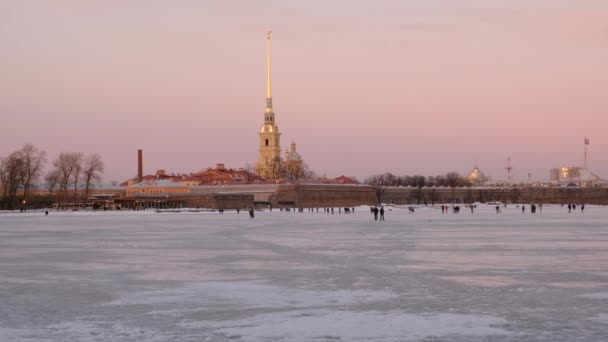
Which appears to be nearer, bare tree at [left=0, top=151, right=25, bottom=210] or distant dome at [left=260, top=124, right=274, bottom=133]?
bare tree at [left=0, top=151, right=25, bottom=210]

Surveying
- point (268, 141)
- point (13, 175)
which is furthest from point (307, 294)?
point (268, 141)

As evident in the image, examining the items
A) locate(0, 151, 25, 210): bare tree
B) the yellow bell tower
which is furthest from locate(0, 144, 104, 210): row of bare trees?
the yellow bell tower

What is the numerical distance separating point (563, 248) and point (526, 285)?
30.9 ft

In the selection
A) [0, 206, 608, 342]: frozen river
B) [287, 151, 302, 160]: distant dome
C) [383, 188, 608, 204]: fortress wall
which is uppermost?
[287, 151, 302, 160]: distant dome

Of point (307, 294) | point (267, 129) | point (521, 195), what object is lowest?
point (307, 294)

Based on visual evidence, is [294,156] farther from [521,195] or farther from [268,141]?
[521,195]

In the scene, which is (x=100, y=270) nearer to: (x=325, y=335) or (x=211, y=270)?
(x=211, y=270)

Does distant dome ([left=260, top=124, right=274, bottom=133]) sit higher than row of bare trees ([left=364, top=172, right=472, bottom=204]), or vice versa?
distant dome ([left=260, top=124, right=274, bottom=133])

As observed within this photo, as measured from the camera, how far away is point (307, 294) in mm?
Answer: 13367

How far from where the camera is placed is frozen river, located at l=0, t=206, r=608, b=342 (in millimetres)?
10156

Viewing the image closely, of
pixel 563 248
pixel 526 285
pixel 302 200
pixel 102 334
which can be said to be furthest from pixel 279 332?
pixel 302 200

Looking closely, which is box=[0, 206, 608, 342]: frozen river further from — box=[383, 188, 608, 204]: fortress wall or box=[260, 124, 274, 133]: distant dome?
box=[260, 124, 274, 133]: distant dome

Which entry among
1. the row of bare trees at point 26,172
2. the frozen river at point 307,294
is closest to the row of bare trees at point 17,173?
the row of bare trees at point 26,172

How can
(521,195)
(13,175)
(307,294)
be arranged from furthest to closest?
1. (521,195)
2. (13,175)
3. (307,294)
